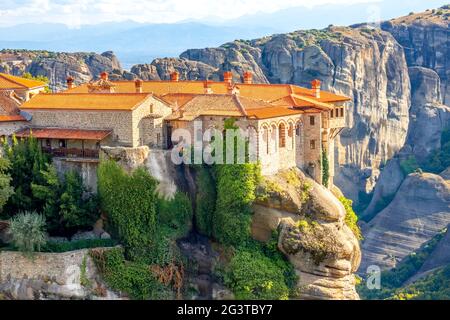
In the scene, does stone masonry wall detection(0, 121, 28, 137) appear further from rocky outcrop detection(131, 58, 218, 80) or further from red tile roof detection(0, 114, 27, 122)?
rocky outcrop detection(131, 58, 218, 80)

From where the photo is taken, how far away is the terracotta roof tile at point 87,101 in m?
46.3

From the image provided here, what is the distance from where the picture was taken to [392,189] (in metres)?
97.7

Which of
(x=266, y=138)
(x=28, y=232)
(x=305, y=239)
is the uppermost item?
(x=266, y=138)

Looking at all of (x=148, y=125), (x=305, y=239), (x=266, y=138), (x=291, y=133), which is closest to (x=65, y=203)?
(x=148, y=125)

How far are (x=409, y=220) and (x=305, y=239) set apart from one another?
4399 centimetres

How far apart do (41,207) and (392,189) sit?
5943cm

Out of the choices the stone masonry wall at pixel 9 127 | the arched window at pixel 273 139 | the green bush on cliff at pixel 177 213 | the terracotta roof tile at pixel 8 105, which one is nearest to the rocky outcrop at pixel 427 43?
the arched window at pixel 273 139

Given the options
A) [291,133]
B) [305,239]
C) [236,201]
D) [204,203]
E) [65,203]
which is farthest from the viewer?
[291,133]

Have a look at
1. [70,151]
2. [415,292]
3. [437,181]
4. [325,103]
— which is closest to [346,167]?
[437,181]

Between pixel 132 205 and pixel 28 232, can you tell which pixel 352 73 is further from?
pixel 28 232

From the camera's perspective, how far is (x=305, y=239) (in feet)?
147

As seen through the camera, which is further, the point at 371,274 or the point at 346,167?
the point at 346,167

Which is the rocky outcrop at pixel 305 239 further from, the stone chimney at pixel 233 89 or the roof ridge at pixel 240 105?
the stone chimney at pixel 233 89

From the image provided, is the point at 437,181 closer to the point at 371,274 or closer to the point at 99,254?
the point at 371,274
